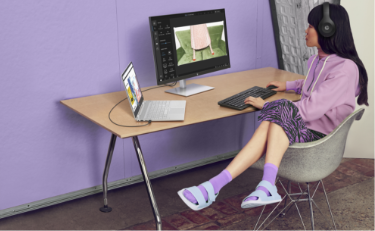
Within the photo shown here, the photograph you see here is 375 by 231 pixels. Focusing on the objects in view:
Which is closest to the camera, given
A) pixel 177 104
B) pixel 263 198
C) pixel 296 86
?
pixel 263 198

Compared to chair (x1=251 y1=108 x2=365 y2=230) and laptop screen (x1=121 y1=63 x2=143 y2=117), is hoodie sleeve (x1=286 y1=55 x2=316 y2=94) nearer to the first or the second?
chair (x1=251 y1=108 x2=365 y2=230)

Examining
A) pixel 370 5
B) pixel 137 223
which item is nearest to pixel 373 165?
pixel 370 5

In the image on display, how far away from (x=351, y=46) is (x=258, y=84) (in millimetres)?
664

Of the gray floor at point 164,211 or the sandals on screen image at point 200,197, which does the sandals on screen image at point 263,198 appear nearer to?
the sandals on screen image at point 200,197

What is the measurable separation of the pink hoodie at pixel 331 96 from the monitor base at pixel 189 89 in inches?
25.2

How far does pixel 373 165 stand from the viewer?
320 cm

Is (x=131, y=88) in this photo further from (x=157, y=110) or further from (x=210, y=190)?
(x=210, y=190)

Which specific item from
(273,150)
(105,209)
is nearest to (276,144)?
(273,150)

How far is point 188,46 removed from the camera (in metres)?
2.45

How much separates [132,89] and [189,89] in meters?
0.51

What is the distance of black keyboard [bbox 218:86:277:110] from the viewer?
2.15 metres

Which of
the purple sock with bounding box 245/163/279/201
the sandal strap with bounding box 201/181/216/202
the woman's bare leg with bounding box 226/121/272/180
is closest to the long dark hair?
the woman's bare leg with bounding box 226/121/272/180

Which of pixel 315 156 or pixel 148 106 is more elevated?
pixel 148 106

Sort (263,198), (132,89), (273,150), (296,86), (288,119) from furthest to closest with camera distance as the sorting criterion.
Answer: (296,86)
(132,89)
(288,119)
(273,150)
(263,198)
